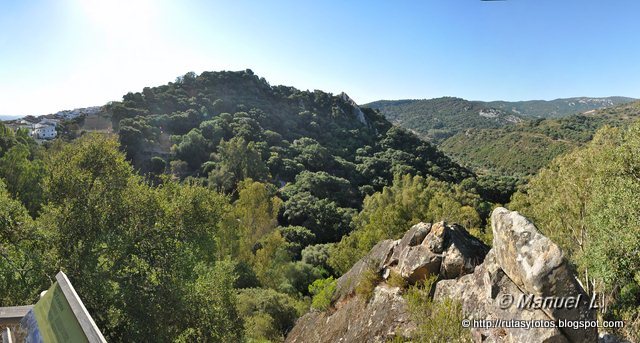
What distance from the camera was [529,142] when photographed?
131 m

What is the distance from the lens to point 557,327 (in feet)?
21.3

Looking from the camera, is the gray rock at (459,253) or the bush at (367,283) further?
the bush at (367,283)

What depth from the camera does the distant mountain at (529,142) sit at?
117m

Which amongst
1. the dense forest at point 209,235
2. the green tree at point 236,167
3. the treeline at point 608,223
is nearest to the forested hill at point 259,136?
the green tree at point 236,167

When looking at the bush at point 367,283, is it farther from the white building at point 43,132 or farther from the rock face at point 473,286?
the white building at point 43,132

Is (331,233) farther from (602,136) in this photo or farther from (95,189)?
(95,189)

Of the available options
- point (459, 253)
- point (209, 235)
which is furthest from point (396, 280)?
point (209, 235)

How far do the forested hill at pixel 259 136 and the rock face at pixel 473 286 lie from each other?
46.2 metres

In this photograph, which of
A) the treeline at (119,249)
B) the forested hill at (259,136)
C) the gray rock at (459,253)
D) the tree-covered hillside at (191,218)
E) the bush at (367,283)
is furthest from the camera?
the forested hill at (259,136)

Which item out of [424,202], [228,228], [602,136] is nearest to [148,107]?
[228,228]

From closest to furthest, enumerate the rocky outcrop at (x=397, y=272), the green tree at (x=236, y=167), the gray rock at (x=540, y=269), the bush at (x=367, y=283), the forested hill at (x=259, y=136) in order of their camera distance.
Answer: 1. the gray rock at (x=540, y=269)
2. the rocky outcrop at (x=397, y=272)
3. the bush at (x=367, y=283)
4. the green tree at (x=236, y=167)
5. the forested hill at (x=259, y=136)

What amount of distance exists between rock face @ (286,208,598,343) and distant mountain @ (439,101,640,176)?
361ft

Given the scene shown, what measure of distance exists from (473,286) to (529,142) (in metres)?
145

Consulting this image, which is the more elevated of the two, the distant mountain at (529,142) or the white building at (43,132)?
the white building at (43,132)
